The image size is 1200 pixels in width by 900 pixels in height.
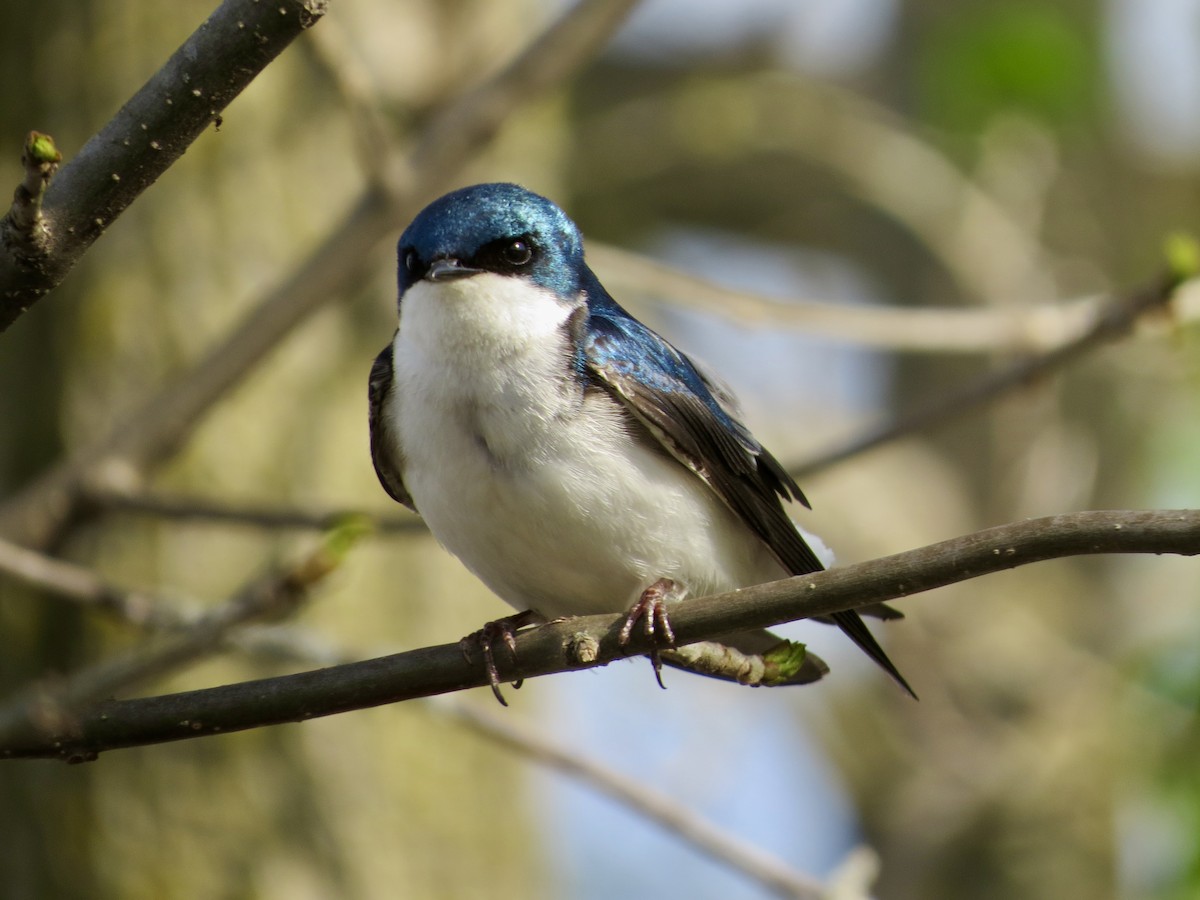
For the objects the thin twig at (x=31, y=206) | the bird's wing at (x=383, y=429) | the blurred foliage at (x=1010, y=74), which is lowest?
the thin twig at (x=31, y=206)

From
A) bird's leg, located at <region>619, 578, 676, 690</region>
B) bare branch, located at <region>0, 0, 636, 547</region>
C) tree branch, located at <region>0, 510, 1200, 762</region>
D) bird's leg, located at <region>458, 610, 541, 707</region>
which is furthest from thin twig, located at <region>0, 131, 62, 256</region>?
bare branch, located at <region>0, 0, 636, 547</region>

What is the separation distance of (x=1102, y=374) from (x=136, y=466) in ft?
16.5

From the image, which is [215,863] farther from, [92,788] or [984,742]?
[984,742]

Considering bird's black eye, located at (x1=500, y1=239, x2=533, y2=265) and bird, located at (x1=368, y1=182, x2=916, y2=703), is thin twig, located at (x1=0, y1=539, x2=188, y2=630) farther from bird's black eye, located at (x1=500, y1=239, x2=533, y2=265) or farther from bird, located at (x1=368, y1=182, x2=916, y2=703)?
bird's black eye, located at (x1=500, y1=239, x2=533, y2=265)

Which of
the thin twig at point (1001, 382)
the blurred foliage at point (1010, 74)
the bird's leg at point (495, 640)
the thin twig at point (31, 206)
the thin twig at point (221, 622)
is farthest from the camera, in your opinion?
the blurred foliage at point (1010, 74)

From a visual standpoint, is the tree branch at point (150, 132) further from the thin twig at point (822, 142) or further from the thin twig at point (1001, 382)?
the thin twig at point (822, 142)

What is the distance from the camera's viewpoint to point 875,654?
281cm

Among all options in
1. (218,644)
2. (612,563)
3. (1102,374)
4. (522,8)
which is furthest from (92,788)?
(1102,374)

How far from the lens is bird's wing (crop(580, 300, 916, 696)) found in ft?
9.45

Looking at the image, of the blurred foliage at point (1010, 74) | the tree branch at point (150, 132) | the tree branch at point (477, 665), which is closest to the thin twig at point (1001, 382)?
the tree branch at point (477, 665)

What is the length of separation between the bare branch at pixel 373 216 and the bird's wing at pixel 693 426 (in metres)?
0.86

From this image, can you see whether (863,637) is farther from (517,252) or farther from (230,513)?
(230,513)

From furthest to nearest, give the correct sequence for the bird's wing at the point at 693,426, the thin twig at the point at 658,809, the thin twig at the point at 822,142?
1. the thin twig at the point at 822,142
2. the thin twig at the point at 658,809
3. the bird's wing at the point at 693,426

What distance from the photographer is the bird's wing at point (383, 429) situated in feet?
10.0
